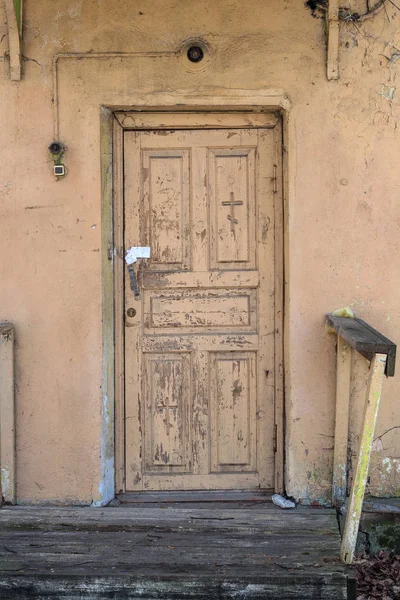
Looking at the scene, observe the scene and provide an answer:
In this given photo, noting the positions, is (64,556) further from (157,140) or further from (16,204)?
(157,140)

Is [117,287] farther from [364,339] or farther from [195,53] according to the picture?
[364,339]

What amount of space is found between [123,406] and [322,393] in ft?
4.15

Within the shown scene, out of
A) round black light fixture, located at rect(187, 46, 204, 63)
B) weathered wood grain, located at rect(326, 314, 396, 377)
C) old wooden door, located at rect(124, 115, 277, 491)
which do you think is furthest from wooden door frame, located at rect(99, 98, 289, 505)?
weathered wood grain, located at rect(326, 314, 396, 377)

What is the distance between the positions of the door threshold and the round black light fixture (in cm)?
271

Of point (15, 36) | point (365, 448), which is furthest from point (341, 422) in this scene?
point (15, 36)

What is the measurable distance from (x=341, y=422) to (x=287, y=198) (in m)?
1.40

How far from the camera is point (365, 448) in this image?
3.36 metres

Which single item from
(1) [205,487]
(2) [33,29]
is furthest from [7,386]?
(2) [33,29]

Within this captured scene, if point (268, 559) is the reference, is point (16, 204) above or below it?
above

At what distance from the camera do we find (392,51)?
4414mm

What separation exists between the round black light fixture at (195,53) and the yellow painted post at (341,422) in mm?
1895

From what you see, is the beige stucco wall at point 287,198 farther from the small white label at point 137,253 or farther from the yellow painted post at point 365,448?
the yellow painted post at point 365,448

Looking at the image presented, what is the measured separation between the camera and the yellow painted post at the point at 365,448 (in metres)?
3.27

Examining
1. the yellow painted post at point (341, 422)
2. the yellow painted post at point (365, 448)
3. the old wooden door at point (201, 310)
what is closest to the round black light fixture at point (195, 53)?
the old wooden door at point (201, 310)
